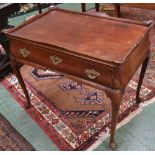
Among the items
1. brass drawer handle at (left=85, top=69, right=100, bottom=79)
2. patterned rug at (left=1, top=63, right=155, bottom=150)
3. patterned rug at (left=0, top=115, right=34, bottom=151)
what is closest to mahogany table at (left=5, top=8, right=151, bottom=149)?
brass drawer handle at (left=85, top=69, right=100, bottom=79)

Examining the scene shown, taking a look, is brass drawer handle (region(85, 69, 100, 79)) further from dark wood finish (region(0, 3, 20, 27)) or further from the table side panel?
dark wood finish (region(0, 3, 20, 27))

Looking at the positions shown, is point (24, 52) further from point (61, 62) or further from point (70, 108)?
point (70, 108)

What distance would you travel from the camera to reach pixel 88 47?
4.67ft

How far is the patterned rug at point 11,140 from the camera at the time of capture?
5.65ft

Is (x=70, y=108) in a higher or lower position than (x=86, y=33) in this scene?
lower

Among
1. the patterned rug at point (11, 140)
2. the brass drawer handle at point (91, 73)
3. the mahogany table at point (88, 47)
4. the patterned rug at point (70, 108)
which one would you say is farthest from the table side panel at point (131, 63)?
the patterned rug at point (11, 140)

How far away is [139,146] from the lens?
168 cm

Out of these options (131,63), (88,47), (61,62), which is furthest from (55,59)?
(131,63)

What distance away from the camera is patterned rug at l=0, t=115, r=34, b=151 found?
67.8 inches

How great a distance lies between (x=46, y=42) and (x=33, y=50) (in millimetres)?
128

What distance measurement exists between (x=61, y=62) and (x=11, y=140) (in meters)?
0.70

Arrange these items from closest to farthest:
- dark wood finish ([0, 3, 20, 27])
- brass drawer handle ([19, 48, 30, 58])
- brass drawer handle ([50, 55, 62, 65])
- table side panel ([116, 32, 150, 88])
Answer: table side panel ([116, 32, 150, 88]) → brass drawer handle ([50, 55, 62, 65]) → brass drawer handle ([19, 48, 30, 58]) → dark wood finish ([0, 3, 20, 27])

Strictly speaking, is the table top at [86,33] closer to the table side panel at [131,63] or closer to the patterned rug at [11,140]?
the table side panel at [131,63]

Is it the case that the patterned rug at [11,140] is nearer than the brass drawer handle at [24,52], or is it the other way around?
the brass drawer handle at [24,52]
